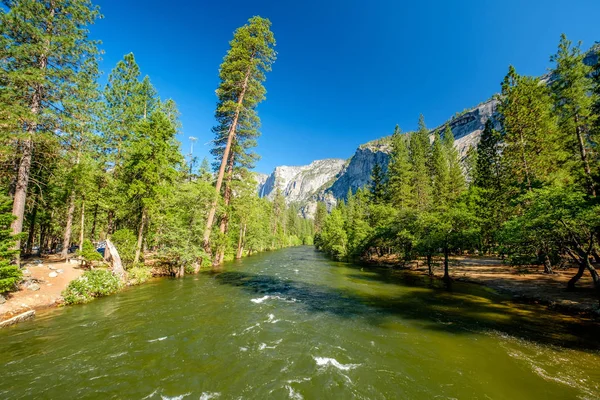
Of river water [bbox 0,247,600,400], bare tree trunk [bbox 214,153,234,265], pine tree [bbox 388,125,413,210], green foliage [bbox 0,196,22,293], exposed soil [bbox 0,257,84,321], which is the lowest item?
river water [bbox 0,247,600,400]

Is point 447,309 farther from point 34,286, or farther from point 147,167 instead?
point 147,167

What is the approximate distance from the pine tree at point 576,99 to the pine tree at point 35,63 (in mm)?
35393

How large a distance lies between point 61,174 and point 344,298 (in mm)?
25241

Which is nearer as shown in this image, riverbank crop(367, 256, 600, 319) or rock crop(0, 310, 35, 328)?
rock crop(0, 310, 35, 328)

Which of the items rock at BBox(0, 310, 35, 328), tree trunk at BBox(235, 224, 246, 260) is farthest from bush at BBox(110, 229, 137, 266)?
tree trunk at BBox(235, 224, 246, 260)

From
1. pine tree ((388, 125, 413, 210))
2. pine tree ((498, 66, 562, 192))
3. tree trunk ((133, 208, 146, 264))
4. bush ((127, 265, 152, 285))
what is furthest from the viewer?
pine tree ((388, 125, 413, 210))

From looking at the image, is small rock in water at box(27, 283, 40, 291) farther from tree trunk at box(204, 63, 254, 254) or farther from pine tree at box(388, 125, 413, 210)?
pine tree at box(388, 125, 413, 210)

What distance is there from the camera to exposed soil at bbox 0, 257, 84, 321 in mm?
10078

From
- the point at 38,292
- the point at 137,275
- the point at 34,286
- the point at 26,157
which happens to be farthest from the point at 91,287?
the point at 26,157

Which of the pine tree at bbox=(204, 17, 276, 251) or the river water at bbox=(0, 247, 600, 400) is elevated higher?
the pine tree at bbox=(204, 17, 276, 251)

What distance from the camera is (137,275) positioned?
17047 mm

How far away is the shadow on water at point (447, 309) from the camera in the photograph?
9453mm

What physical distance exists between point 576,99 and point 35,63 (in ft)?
126

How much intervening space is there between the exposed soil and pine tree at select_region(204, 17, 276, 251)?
10737 mm
